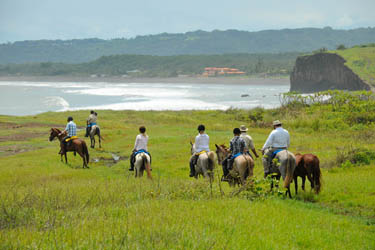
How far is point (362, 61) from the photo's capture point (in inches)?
4102

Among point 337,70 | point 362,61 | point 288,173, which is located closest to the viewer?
point 288,173

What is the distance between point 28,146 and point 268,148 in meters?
Result: 20.6

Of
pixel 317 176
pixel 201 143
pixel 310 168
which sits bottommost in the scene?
pixel 317 176

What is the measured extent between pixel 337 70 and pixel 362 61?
26.4 feet

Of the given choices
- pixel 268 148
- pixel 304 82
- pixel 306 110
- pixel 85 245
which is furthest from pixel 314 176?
pixel 304 82

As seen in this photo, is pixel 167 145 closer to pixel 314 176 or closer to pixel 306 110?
pixel 314 176

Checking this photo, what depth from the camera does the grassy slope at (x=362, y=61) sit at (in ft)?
313

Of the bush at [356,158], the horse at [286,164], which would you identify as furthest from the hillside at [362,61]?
the horse at [286,164]

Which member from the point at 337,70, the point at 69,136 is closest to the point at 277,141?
the point at 69,136

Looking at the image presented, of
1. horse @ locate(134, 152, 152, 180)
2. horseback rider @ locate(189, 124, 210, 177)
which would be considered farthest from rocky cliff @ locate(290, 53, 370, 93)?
horse @ locate(134, 152, 152, 180)

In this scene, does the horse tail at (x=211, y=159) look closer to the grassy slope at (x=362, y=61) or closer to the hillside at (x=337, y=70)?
the hillside at (x=337, y=70)

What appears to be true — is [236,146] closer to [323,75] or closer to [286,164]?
[286,164]

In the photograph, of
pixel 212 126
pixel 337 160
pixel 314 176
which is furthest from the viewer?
pixel 212 126

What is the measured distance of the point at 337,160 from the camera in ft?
63.1
